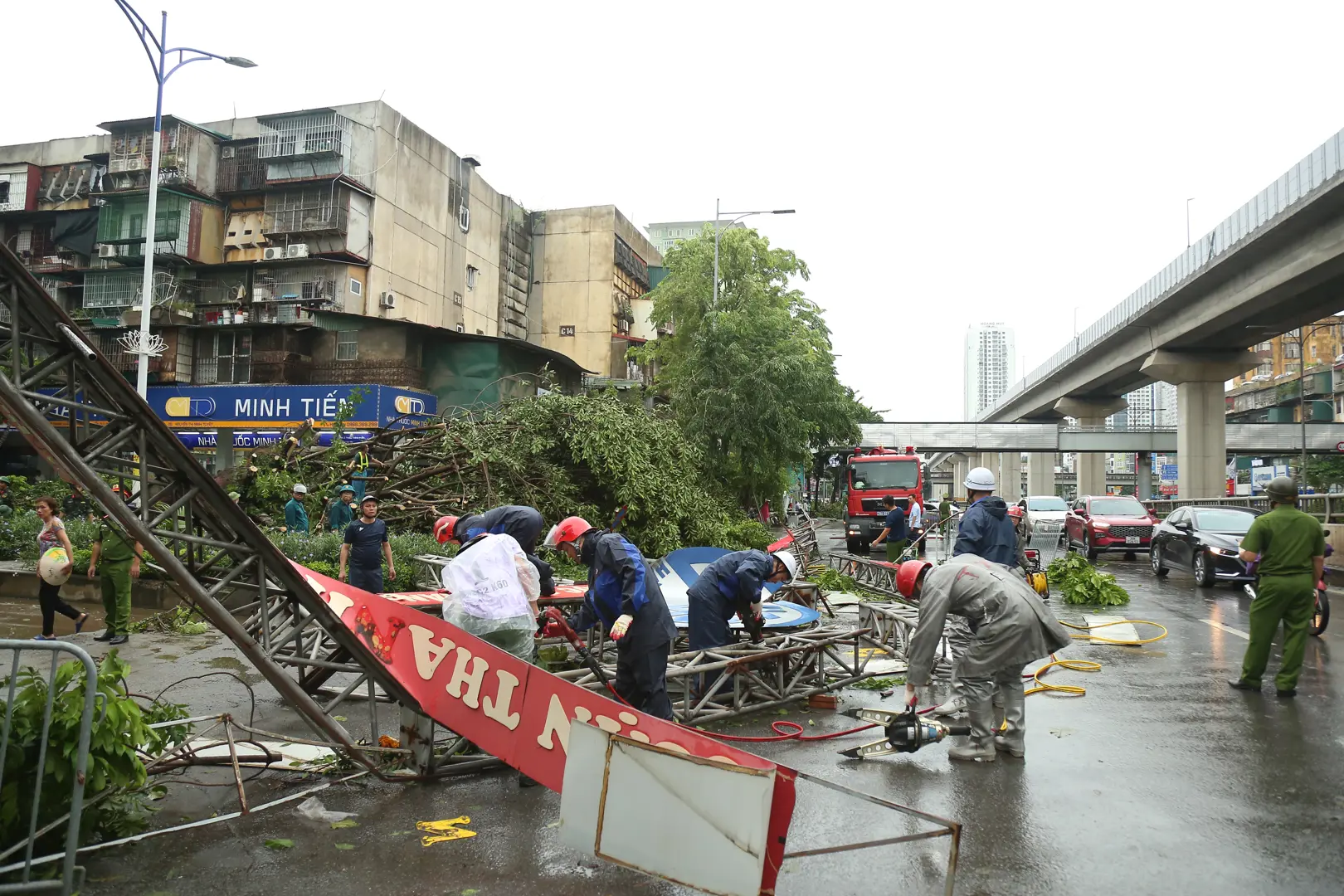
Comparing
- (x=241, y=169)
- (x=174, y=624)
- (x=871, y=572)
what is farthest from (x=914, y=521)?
(x=241, y=169)

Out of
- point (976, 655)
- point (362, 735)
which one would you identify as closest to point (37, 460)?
point (362, 735)

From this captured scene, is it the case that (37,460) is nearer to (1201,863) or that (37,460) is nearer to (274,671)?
(274,671)

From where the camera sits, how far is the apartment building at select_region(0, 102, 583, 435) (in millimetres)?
35969

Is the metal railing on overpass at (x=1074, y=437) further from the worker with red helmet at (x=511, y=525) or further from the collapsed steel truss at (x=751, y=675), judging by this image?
the worker with red helmet at (x=511, y=525)

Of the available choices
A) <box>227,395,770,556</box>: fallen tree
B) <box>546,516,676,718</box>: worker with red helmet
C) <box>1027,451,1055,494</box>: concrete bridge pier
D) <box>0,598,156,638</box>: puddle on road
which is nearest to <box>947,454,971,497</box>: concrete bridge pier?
<box>1027,451,1055,494</box>: concrete bridge pier

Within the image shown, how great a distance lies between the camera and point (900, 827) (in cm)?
473

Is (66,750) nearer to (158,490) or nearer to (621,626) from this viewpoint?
(158,490)

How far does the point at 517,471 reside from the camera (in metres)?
15.9

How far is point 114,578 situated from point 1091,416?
188 feet

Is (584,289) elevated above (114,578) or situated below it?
above

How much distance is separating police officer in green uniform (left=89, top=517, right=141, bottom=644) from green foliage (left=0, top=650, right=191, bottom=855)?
21.0 feet

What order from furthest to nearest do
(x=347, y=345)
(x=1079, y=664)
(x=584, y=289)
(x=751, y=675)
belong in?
(x=584, y=289) → (x=347, y=345) → (x=1079, y=664) → (x=751, y=675)

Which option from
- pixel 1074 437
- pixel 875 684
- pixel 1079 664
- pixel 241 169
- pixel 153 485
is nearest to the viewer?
pixel 153 485

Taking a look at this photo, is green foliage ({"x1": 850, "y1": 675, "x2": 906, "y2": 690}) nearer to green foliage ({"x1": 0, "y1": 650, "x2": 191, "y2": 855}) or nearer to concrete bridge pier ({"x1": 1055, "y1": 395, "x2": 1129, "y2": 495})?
green foliage ({"x1": 0, "y1": 650, "x2": 191, "y2": 855})
